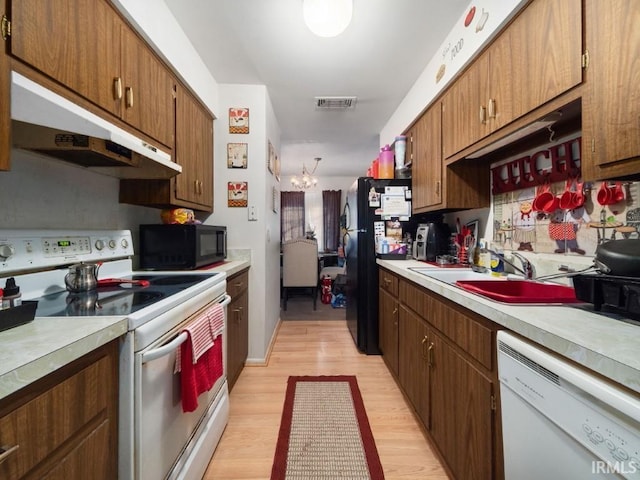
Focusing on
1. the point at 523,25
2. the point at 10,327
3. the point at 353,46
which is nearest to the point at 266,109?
the point at 353,46

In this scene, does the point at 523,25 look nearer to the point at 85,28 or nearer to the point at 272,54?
the point at 272,54

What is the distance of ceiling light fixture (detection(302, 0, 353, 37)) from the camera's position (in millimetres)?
1312

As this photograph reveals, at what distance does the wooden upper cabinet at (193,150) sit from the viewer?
69.1 inches

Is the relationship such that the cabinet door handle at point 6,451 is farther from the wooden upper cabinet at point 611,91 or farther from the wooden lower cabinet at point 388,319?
the wooden lower cabinet at point 388,319

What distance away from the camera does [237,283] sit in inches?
77.5

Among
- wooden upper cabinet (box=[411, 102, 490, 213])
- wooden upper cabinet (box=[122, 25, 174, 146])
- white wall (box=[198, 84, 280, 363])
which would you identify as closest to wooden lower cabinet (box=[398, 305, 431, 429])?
wooden upper cabinet (box=[411, 102, 490, 213])

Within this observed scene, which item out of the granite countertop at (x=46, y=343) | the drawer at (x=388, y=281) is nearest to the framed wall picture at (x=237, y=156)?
the drawer at (x=388, y=281)

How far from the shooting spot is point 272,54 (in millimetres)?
1915

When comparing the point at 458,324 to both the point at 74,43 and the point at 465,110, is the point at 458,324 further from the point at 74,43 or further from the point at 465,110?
the point at 74,43

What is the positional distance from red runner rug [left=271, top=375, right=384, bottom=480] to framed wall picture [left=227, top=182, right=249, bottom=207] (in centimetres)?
152

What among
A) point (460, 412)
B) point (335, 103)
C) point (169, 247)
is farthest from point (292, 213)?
point (460, 412)

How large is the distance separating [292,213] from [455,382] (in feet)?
17.7

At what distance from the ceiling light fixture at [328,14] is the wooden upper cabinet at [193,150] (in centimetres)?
97

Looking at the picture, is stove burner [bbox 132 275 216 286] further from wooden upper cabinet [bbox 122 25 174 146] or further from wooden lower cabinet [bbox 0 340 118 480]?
wooden upper cabinet [bbox 122 25 174 146]
